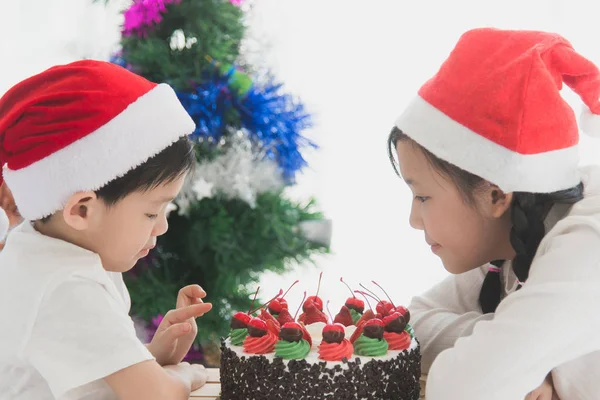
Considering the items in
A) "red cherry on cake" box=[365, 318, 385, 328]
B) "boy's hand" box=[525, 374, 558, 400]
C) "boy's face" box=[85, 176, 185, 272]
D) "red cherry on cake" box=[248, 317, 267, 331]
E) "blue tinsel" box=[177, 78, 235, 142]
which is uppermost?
"blue tinsel" box=[177, 78, 235, 142]

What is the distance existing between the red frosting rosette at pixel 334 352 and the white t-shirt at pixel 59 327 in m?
0.29

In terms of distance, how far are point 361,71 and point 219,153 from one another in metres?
0.94

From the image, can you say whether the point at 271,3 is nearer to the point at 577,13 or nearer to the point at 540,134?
the point at 577,13

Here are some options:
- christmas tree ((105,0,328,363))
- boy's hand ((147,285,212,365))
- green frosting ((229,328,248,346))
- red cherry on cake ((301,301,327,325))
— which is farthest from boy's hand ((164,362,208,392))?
christmas tree ((105,0,328,363))

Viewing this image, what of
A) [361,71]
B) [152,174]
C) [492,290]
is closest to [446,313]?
[492,290]

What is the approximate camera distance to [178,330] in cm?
148

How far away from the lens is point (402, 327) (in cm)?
136

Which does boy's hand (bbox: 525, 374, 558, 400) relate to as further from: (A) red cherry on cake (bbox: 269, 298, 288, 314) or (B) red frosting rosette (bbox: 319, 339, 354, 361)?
(A) red cherry on cake (bbox: 269, 298, 288, 314)

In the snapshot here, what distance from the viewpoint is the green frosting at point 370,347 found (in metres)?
1.29

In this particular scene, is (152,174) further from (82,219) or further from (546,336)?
(546,336)

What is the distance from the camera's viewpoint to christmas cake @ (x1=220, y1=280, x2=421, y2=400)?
4.11ft

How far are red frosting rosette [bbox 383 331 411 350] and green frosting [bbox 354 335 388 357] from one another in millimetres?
31

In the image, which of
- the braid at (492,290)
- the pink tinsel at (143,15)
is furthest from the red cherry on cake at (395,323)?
the pink tinsel at (143,15)

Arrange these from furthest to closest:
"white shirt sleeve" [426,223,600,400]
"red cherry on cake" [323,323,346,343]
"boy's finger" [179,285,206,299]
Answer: "boy's finger" [179,285,206,299] < "red cherry on cake" [323,323,346,343] < "white shirt sleeve" [426,223,600,400]
